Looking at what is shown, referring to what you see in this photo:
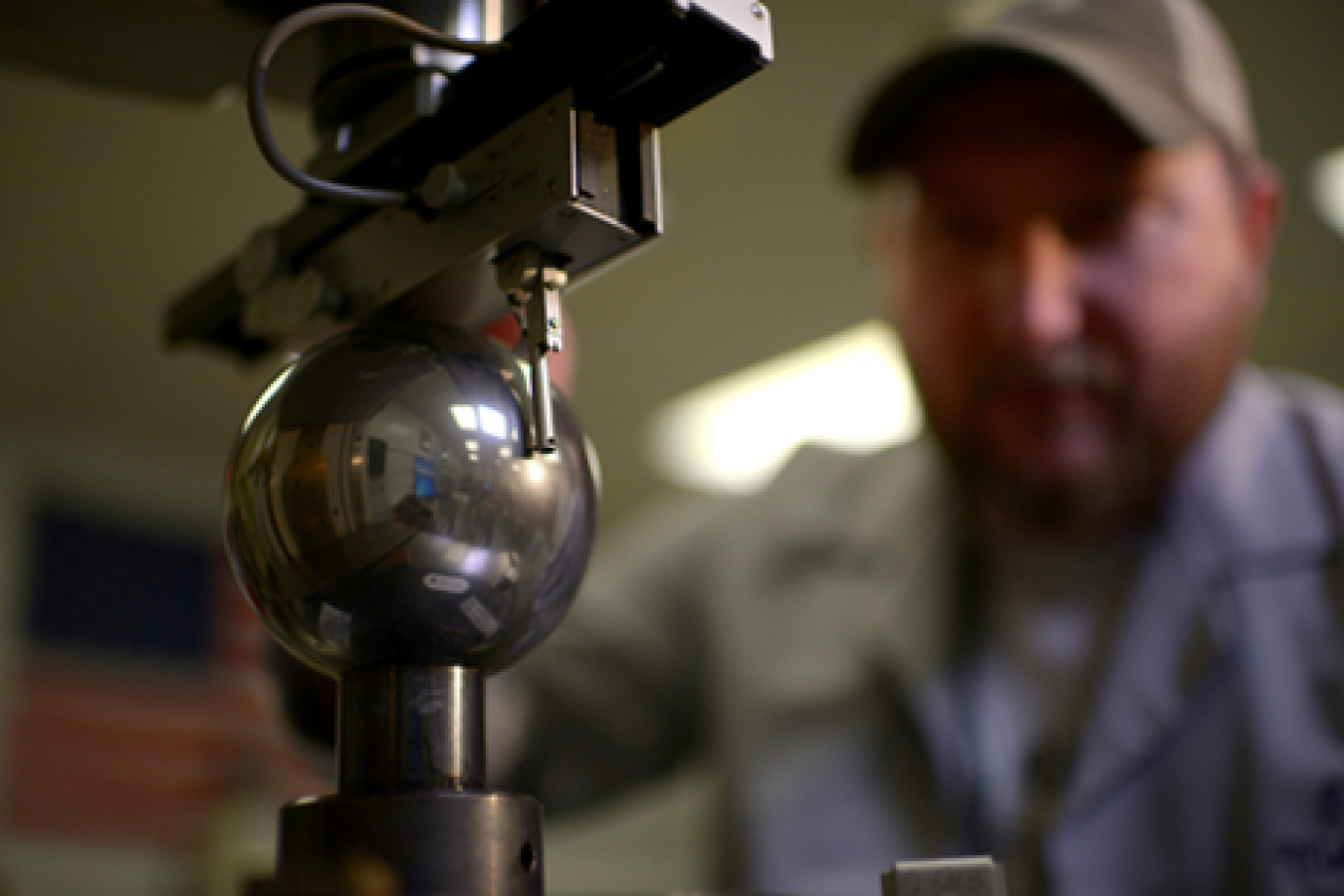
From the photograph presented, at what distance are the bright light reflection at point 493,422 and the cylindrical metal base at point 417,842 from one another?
0.33ft

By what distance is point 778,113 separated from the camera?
199 centimetres

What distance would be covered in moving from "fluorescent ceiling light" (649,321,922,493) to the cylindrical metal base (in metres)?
2.35

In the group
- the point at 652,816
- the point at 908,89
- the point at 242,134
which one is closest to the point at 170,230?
the point at 242,134

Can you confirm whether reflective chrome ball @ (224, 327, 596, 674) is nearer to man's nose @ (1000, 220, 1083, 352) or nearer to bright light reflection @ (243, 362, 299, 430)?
bright light reflection @ (243, 362, 299, 430)

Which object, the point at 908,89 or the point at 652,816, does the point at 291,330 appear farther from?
the point at 652,816

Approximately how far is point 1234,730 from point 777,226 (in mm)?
1618

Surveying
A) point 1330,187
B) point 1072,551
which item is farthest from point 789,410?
point 1072,551

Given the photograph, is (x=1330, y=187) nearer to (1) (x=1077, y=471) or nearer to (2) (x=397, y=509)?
(1) (x=1077, y=471)

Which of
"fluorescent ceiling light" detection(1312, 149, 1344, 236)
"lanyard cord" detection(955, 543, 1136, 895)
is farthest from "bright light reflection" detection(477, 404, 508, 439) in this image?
"fluorescent ceiling light" detection(1312, 149, 1344, 236)

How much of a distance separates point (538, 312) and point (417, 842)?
0.15 meters

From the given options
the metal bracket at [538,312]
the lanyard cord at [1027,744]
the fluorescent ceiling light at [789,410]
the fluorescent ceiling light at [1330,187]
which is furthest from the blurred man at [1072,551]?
the fluorescent ceiling light at [789,410]

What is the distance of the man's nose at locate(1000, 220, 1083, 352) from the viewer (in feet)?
2.62

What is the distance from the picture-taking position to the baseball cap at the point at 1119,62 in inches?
32.1

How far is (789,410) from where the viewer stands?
3.00 m
